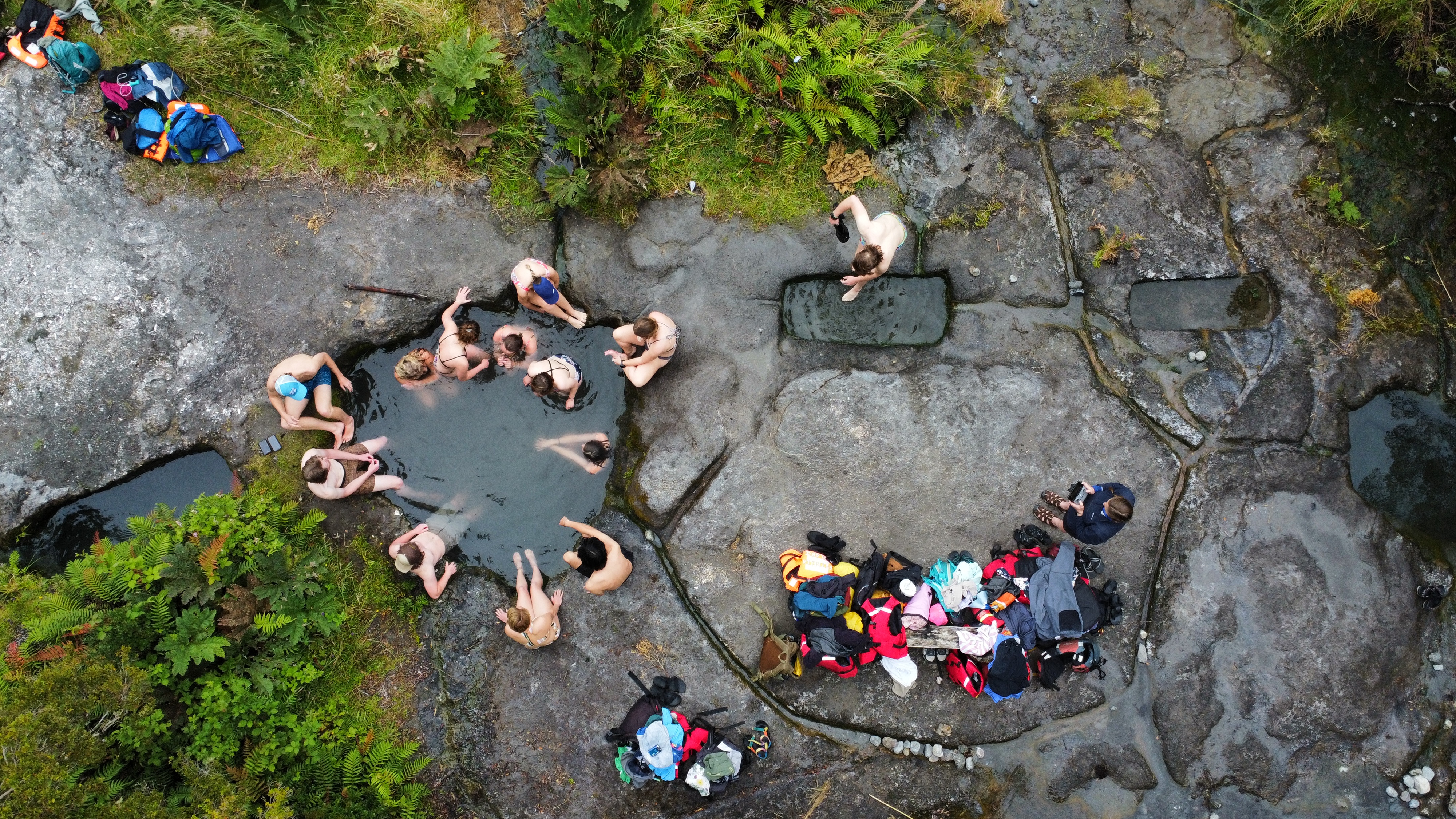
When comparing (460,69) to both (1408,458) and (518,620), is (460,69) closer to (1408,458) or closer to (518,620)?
(518,620)

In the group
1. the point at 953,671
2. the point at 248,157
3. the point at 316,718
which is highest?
the point at 248,157

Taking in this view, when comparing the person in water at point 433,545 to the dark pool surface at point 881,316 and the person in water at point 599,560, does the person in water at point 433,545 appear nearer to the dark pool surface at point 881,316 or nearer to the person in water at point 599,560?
the person in water at point 599,560

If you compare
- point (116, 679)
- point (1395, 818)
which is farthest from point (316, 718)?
point (1395, 818)

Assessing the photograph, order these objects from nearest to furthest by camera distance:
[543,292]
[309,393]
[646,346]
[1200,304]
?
[543,292] → [646,346] → [309,393] → [1200,304]

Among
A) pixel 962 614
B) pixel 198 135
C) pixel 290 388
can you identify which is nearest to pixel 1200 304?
pixel 962 614

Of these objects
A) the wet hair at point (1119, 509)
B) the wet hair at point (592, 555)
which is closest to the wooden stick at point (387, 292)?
the wet hair at point (592, 555)

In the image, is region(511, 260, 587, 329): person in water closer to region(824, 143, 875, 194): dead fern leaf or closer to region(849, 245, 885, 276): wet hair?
region(849, 245, 885, 276): wet hair

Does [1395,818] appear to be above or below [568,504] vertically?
below

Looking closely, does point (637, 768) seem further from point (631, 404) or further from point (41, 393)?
point (41, 393)
